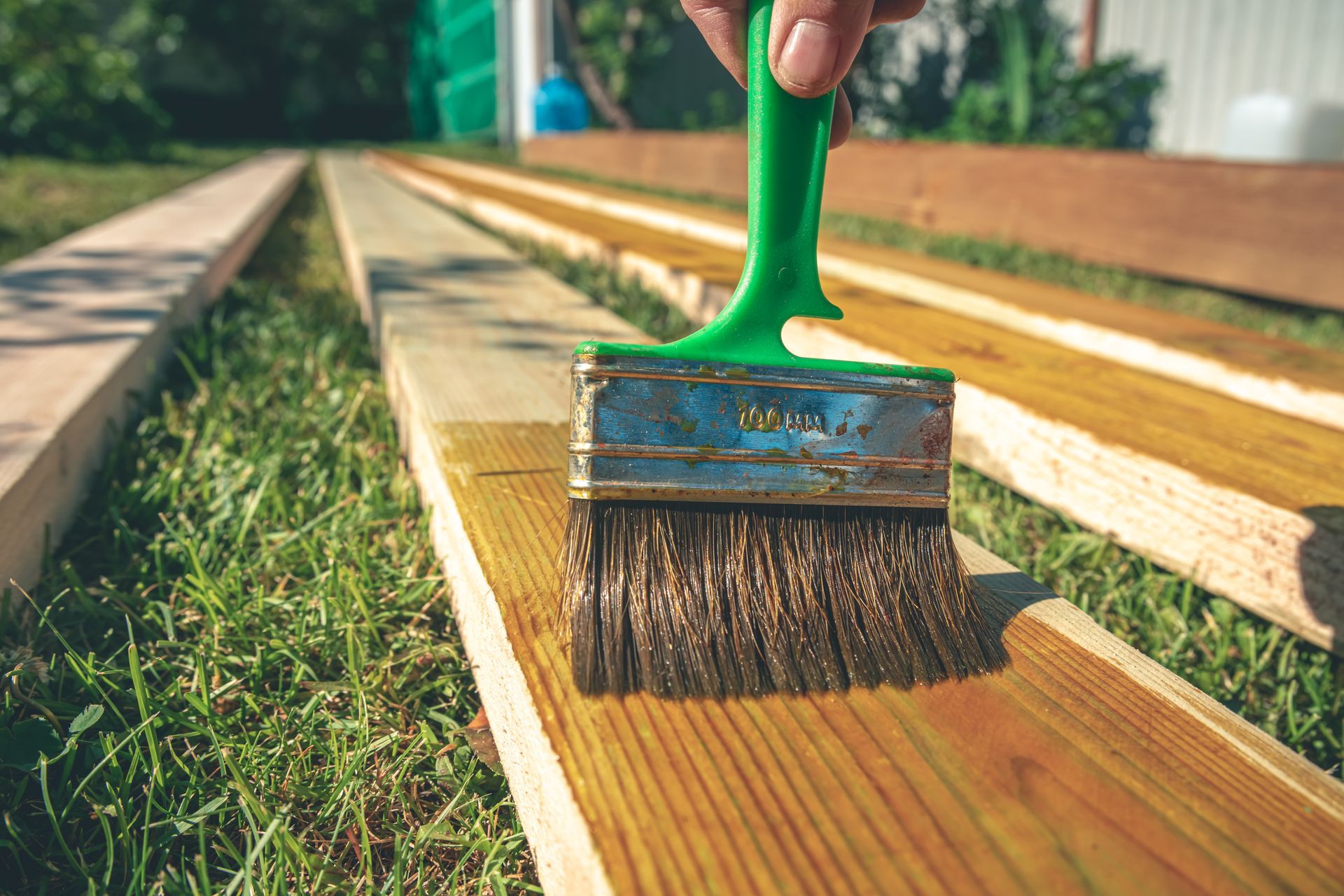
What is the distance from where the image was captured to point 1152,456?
1475 mm

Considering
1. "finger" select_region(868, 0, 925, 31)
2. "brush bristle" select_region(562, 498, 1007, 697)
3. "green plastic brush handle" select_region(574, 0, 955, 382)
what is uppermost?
"finger" select_region(868, 0, 925, 31)

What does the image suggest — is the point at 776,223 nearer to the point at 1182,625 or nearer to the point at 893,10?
the point at 893,10

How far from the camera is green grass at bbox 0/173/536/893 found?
1006 millimetres

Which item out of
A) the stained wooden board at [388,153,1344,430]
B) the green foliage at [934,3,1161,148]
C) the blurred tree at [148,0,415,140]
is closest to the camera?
the stained wooden board at [388,153,1344,430]

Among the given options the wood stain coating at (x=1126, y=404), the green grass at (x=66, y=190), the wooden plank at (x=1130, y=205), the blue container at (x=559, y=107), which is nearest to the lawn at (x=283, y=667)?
the wood stain coating at (x=1126, y=404)

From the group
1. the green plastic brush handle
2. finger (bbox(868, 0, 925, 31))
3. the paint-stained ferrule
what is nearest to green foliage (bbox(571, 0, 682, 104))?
finger (bbox(868, 0, 925, 31))

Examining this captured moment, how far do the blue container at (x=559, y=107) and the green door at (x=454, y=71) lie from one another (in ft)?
13.0

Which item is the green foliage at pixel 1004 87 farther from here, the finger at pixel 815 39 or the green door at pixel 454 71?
the green door at pixel 454 71

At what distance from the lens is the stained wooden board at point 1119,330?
196 cm

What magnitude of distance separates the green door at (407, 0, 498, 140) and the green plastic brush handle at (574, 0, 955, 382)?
677 inches

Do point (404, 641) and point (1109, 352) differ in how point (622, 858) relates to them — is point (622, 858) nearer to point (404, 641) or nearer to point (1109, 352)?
point (404, 641)

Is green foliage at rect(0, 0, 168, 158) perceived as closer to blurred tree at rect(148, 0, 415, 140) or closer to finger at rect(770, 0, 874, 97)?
finger at rect(770, 0, 874, 97)

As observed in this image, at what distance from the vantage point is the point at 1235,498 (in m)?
1.34

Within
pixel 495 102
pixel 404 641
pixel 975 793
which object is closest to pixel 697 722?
pixel 975 793
